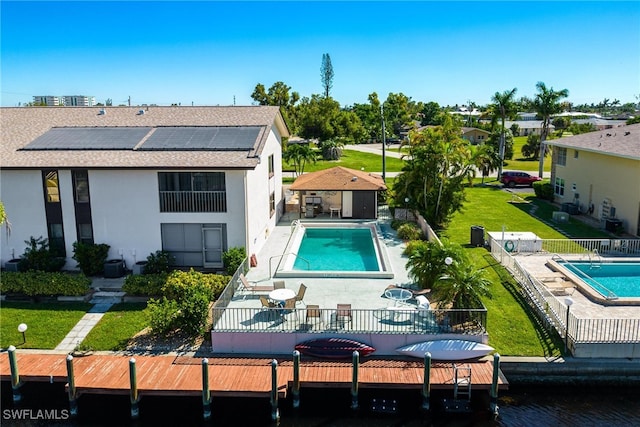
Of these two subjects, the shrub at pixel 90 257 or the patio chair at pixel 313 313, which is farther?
the shrub at pixel 90 257

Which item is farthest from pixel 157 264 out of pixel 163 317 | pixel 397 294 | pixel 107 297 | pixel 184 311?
pixel 397 294

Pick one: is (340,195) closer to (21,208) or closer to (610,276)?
(610,276)

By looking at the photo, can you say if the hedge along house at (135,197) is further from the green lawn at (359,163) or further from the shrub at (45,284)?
the green lawn at (359,163)

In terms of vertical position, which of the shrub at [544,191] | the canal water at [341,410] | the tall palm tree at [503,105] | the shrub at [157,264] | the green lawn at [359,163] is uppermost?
the tall palm tree at [503,105]

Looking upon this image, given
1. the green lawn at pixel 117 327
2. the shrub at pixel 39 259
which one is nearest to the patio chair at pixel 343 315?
the green lawn at pixel 117 327

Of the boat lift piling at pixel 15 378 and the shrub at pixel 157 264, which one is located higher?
the shrub at pixel 157 264

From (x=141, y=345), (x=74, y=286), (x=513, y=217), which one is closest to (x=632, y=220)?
(x=513, y=217)

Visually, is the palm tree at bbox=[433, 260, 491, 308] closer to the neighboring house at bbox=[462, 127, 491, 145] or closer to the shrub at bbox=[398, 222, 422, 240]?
the shrub at bbox=[398, 222, 422, 240]

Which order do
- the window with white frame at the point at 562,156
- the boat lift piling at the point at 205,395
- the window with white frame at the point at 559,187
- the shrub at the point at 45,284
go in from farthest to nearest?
the window with white frame at the point at 559,187 → the window with white frame at the point at 562,156 → the shrub at the point at 45,284 → the boat lift piling at the point at 205,395
